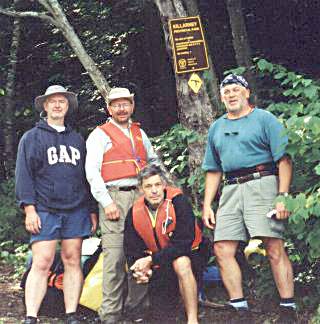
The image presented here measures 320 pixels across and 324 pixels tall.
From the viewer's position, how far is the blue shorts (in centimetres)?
618

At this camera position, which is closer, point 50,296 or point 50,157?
point 50,157

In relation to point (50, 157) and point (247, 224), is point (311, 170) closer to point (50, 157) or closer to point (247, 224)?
point (247, 224)

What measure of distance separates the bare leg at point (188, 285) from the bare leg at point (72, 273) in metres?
0.90

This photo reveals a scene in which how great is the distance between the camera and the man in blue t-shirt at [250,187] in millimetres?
5879

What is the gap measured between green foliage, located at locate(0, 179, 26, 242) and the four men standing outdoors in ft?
17.5

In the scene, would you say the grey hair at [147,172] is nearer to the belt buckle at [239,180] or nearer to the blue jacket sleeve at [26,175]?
the belt buckle at [239,180]

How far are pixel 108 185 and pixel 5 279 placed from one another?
355 cm

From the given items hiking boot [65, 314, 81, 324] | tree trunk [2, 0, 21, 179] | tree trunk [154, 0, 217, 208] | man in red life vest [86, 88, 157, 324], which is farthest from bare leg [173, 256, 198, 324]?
tree trunk [2, 0, 21, 179]

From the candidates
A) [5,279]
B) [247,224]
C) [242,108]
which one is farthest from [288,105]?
[5,279]

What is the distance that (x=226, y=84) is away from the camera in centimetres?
607

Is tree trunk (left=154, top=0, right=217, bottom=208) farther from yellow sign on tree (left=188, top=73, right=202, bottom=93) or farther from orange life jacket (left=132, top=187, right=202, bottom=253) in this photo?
orange life jacket (left=132, top=187, right=202, bottom=253)

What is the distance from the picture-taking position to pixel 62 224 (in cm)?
626

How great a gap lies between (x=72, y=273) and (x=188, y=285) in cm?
108

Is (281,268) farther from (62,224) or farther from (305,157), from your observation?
(62,224)
